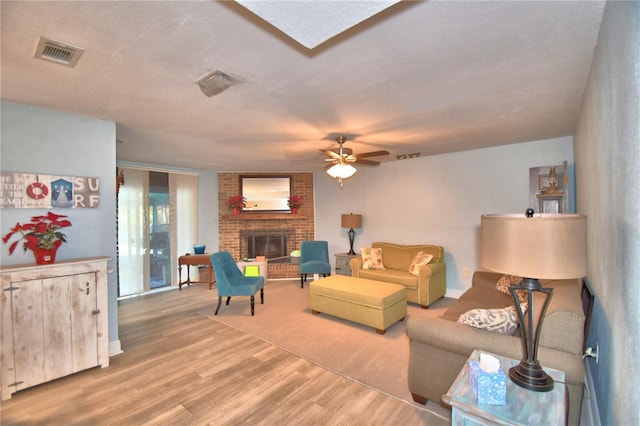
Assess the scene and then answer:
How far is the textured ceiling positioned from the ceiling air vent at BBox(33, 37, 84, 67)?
5 cm

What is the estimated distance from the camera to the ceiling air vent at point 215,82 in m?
1.93

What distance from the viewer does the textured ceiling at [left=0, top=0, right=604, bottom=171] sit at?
1.33 metres

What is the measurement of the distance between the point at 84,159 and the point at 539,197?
18.1ft

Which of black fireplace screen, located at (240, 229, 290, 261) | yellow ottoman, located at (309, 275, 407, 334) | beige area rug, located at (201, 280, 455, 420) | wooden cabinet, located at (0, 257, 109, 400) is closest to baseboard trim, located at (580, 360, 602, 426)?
beige area rug, located at (201, 280, 455, 420)

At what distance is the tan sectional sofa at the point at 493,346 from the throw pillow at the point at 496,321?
4 cm

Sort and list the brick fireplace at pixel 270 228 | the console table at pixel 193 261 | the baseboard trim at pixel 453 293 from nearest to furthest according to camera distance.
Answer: the baseboard trim at pixel 453 293
the console table at pixel 193 261
the brick fireplace at pixel 270 228

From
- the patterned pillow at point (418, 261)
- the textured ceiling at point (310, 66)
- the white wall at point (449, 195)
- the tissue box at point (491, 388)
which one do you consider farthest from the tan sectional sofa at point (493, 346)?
the white wall at point (449, 195)

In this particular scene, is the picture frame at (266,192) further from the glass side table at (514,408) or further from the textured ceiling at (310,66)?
the glass side table at (514,408)

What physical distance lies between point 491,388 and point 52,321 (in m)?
3.29

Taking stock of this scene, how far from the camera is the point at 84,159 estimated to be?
276 cm

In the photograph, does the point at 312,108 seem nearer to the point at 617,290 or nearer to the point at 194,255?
the point at 617,290

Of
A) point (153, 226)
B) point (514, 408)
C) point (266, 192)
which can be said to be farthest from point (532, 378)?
point (153, 226)

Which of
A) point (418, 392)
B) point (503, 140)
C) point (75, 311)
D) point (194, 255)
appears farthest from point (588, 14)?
point (194, 255)

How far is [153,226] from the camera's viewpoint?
5.47 metres
